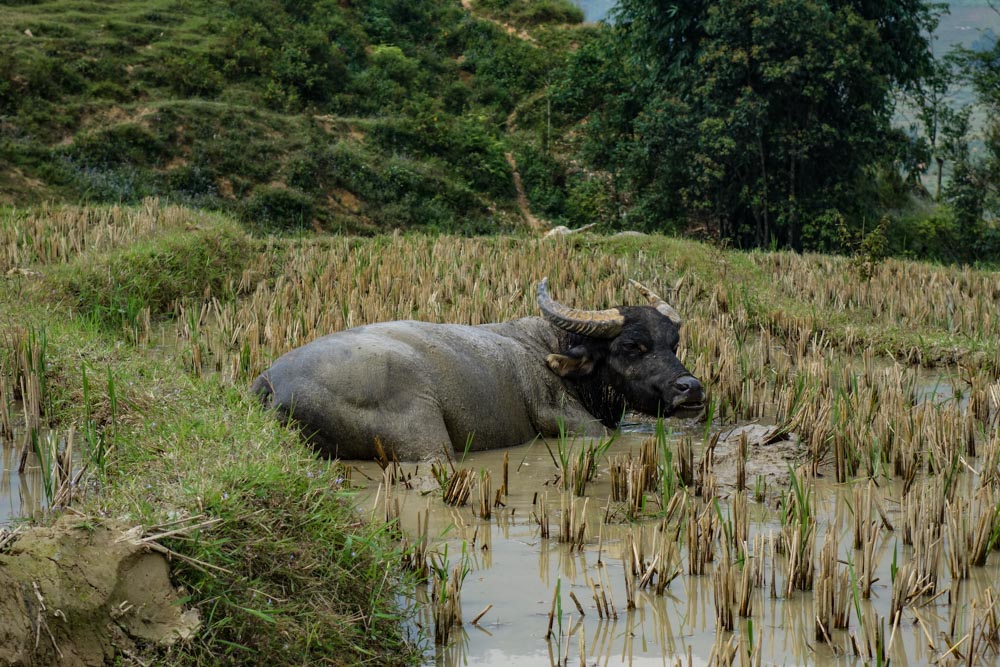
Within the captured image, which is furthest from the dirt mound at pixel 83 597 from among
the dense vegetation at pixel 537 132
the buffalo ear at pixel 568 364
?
the dense vegetation at pixel 537 132

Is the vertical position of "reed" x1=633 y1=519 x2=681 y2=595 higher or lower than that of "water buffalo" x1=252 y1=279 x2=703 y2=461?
lower

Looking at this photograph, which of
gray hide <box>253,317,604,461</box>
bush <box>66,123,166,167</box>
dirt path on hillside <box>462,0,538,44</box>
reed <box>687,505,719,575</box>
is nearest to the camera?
reed <box>687,505,719,575</box>

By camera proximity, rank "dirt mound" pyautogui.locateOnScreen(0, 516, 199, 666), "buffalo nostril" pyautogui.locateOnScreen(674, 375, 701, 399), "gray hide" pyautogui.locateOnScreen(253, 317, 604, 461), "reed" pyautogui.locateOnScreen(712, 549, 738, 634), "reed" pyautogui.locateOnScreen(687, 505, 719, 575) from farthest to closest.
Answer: "buffalo nostril" pyautogui.locateOnScreen(674, 375, 701, 399)
"gray hide" pyautogui.locateOnScreen(253, 317, 604, 461)
"reed" pyautogui.locateOnScreen(687, 505, 719, 575)
"reed" pyautogui.locateOnScreen(712, 549, 738, 634)
"dirt mound" pyautogui.locateOnScreen(0, 516, 199, 666)

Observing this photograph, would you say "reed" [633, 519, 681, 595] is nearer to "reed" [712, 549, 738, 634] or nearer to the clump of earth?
"reed" [712, 549, 738, 634]

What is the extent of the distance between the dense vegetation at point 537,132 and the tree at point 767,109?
4cm

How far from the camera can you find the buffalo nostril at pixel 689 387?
232 inches

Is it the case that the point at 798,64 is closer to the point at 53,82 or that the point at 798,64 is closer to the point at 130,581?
the point at 53,82

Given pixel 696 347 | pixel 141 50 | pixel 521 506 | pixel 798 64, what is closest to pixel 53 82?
pixel 141 50

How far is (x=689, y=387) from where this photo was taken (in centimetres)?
589

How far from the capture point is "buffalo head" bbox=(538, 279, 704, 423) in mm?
6141

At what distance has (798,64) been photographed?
16.0 m

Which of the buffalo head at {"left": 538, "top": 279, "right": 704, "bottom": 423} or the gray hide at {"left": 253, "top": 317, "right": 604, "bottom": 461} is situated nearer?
the gray hide at {"left": 253, "top": 317, "right": 604, "bottom": 461}

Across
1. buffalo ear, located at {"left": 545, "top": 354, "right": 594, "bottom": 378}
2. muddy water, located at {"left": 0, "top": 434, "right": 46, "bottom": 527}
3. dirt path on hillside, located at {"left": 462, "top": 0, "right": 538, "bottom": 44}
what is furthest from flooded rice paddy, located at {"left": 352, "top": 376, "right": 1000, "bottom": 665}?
dirt path on hillside, located at {"left": 462, "top": 0, "right": 538, "bottom": 44}

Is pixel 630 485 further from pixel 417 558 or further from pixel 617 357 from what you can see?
pixel 617 357
